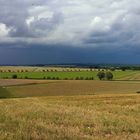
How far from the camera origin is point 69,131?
464 inches

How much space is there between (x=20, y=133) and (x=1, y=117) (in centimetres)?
383

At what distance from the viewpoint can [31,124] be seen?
12.7 meters

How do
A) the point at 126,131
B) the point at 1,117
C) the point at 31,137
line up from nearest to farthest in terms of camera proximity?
1. the point at 31,137
2. the point at 126,131
3. the point at 1,117

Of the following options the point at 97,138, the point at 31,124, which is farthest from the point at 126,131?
the point at 31,124

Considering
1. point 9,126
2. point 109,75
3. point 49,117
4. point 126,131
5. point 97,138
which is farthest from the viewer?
point 109,75

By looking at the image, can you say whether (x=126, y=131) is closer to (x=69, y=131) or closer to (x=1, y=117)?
(x=69, y=131)

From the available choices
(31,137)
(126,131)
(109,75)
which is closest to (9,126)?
(31,137)

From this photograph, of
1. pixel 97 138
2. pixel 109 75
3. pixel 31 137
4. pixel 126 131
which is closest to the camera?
pixel 31 137

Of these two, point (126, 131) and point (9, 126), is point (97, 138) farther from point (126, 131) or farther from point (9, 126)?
point (9, 126)

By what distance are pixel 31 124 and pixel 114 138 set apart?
3.06 meters

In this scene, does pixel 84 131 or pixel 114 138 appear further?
pixel 84 131

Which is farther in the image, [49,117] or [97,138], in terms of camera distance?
[49,117]

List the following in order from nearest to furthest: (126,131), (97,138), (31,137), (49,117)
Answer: (31,137) → (97,138) → (126,131) → (49,117)

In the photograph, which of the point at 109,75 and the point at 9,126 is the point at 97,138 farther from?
the point at 109,75
